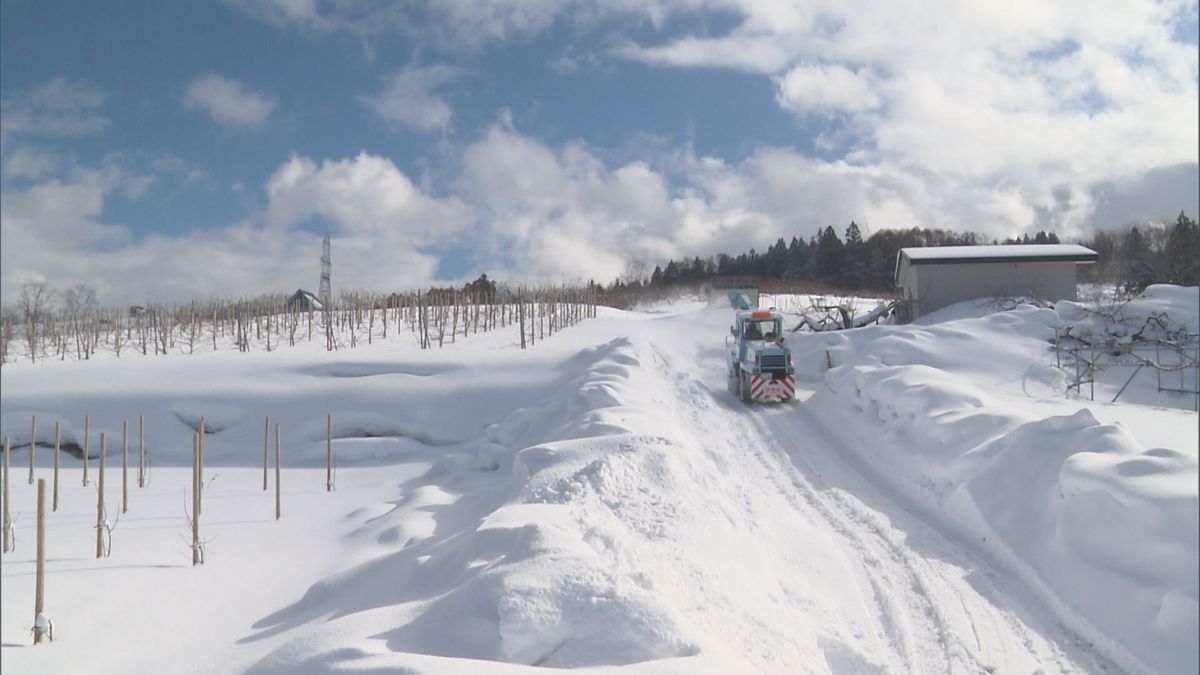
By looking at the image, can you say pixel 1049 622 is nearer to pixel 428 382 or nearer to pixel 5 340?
pixel 428 382

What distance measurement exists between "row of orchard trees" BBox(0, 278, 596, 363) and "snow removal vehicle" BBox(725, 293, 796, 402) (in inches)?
340

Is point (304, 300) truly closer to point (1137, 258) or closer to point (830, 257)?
point (830, 257)

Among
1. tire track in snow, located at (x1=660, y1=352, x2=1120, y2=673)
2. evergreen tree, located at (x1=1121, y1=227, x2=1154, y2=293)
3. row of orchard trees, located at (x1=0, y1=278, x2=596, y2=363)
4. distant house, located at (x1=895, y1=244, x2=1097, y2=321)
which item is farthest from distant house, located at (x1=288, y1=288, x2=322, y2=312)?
evergreen tree, located at (x1=1121, y1=227, x2=1154, y2=293)

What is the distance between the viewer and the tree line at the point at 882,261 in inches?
274

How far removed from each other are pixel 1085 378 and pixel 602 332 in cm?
1927

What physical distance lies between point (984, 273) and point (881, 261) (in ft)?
55.8

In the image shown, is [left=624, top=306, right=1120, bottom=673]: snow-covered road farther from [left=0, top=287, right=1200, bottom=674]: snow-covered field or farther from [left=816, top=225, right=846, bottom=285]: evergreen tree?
[left=816, top=225, right=846, bottom=285]: evergreen tree

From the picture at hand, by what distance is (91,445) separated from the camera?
54.4ft

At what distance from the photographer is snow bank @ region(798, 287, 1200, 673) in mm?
4805

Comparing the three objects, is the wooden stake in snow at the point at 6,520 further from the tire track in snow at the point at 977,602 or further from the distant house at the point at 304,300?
the distant house at the point at 304,300

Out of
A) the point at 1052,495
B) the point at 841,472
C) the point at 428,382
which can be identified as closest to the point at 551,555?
the point at 1052,495

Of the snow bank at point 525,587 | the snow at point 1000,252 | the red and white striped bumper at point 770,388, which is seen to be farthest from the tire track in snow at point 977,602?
the red and white striped bumper at point 770,388

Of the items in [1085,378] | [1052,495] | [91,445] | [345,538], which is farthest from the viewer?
[91,445]

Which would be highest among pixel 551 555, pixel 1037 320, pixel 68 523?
pixel 1037 320
